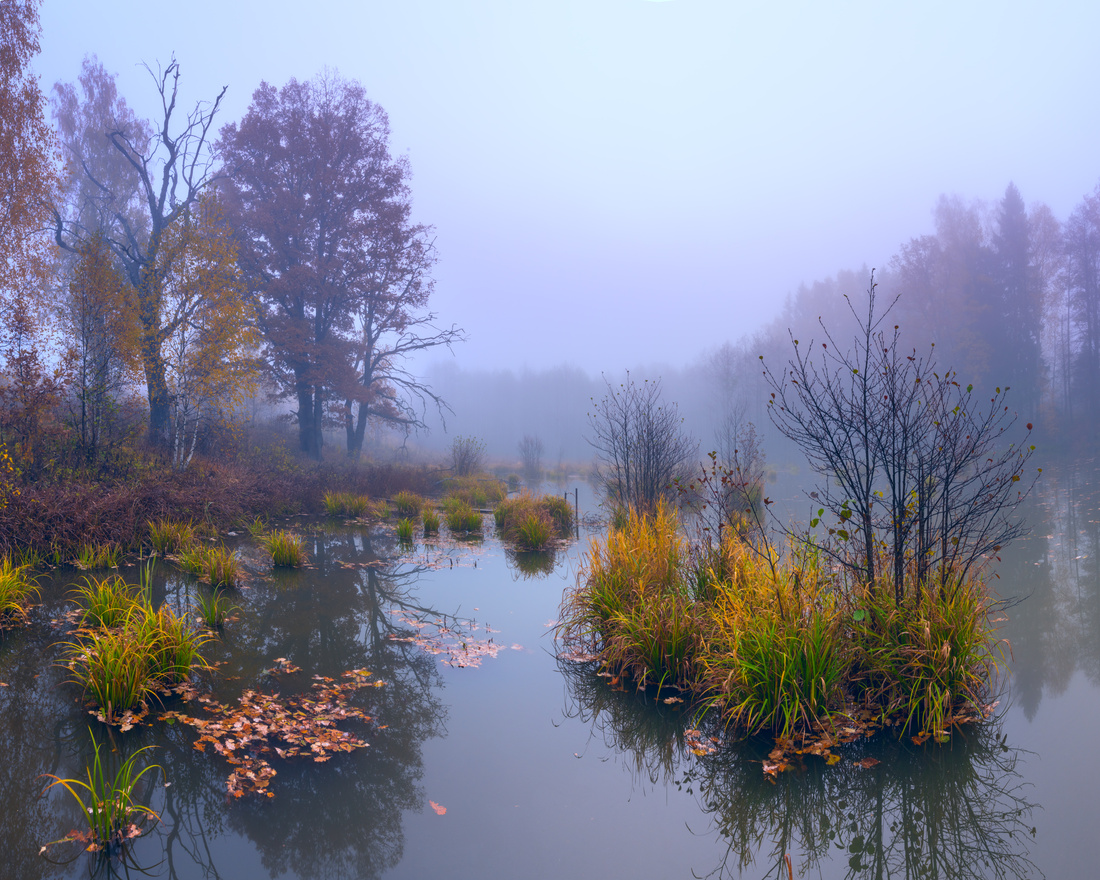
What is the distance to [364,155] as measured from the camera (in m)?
23.7

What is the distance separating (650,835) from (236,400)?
53.0ft

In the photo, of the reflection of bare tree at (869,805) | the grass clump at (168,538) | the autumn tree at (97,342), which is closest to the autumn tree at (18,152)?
→ the autumn tree at (97,342)

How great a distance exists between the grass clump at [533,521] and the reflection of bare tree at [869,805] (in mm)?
7345

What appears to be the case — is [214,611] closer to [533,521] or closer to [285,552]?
[285,552]

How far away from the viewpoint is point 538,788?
13.2 feet

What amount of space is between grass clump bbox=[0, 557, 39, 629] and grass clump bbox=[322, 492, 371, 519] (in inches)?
317

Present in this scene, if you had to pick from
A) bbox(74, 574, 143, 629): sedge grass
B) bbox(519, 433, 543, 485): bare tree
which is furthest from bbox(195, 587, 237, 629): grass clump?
bbox(519, 433, 543, 485): bare tree

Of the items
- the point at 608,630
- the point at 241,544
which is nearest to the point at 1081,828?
the point at 608,630

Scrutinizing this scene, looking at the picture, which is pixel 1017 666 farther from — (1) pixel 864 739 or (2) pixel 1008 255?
(2) pixel 1008 255

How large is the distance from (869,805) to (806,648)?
1047mm

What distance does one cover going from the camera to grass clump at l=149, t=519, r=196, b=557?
9.67 m

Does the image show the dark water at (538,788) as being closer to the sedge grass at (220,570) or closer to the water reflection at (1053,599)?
the water reflection at (1053,599)

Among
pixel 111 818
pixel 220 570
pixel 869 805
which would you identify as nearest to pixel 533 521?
pixel 220 570

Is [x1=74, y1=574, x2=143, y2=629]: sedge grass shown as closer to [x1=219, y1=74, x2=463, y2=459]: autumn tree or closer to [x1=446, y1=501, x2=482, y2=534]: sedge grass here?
[x1=446, y1=501, x2=482, y2=534]: sedge grass
